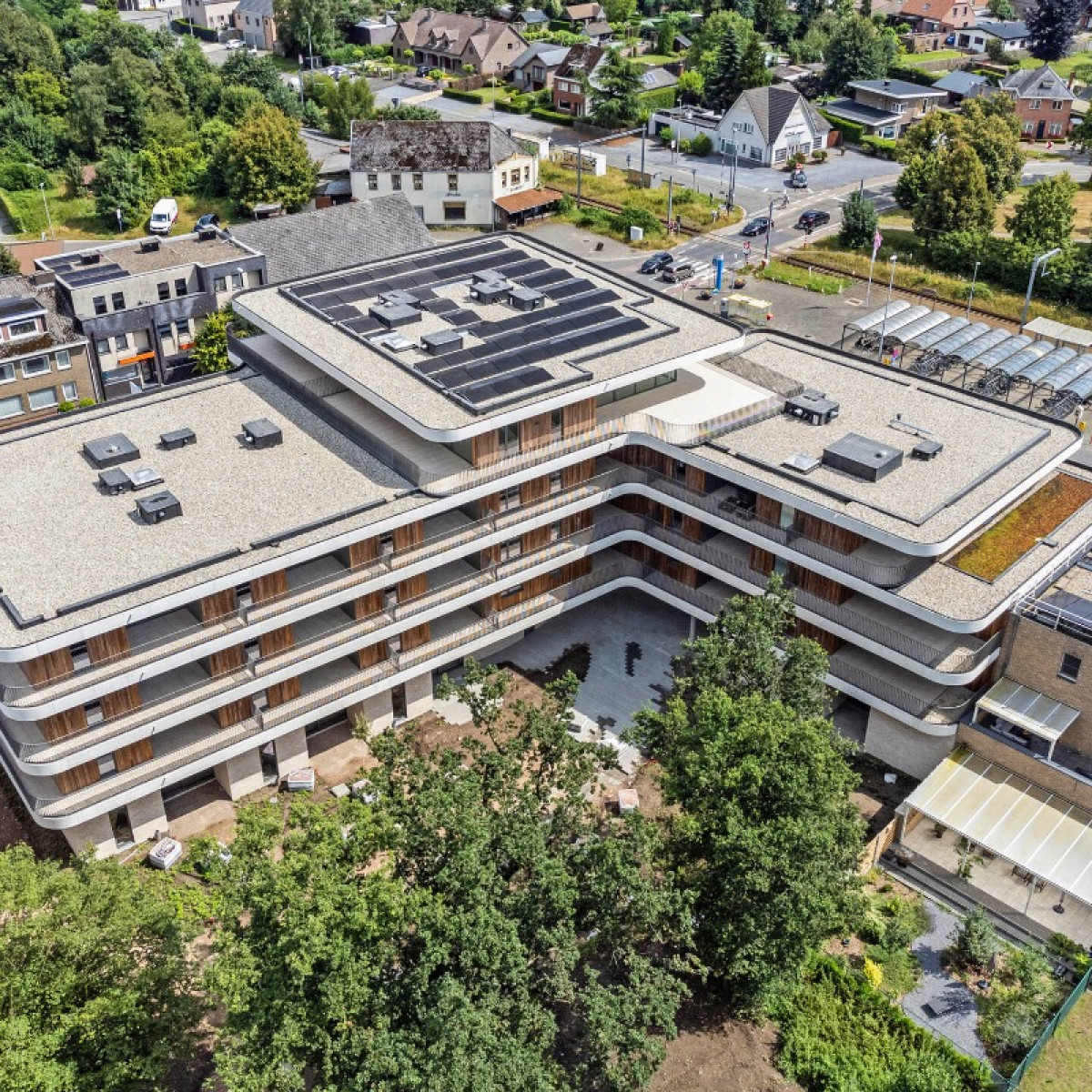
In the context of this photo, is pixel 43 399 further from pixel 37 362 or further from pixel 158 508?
pixel 158 508

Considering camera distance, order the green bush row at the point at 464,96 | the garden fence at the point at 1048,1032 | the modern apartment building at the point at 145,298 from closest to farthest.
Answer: the garden fence at the point at 1048,1032 → the modern apartment building at the point at 145,298 → the green bush row at the point at 464,96

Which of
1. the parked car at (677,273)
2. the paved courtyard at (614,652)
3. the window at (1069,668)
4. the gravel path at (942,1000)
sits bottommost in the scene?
the gravel path at (942,1000)

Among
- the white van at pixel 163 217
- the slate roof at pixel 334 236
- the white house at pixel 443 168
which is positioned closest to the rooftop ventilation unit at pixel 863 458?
the slate roof at pixel 334 236

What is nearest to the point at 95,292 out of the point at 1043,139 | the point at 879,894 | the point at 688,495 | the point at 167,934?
the point at 688,495

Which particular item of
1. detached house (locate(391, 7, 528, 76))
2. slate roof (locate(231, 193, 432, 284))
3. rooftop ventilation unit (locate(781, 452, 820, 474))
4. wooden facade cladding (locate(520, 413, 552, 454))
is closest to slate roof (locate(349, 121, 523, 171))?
slate roof (locate(231, 193, 432, 284))

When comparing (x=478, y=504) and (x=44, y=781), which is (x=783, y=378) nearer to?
(x=478, y=504)

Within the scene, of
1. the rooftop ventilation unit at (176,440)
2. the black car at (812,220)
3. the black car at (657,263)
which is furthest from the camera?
the black car at (812,220)

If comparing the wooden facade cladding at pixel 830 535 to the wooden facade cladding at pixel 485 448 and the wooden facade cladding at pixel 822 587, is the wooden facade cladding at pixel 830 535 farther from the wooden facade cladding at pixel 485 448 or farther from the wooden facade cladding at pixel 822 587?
the wooden facade cladding at pixel 485 448
